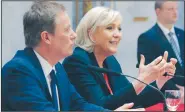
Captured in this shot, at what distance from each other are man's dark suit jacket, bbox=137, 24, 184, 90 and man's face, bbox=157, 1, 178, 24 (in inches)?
1.7

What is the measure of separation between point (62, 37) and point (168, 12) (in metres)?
0.47

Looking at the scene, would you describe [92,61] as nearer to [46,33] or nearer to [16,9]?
[46,33]

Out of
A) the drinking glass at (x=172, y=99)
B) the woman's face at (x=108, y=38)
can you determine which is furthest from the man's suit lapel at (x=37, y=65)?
the drinking glass at (x=172, y=99)

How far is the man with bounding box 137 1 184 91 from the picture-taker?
161 centimetres

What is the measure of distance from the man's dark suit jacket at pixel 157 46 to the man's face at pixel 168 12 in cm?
4

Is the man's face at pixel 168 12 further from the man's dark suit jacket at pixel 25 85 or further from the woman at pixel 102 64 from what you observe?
the man's dark suit jacket at pixel 25 85

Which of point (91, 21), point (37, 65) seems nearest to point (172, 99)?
point (91, 21)

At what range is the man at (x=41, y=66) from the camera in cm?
139

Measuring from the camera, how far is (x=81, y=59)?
5.05 ft

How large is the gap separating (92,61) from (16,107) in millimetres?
338

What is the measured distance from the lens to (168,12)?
5.41 feet

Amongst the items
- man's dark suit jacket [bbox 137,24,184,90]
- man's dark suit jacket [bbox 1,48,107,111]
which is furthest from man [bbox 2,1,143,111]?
man's dark suit jacket [bbox 137,24,184,90]

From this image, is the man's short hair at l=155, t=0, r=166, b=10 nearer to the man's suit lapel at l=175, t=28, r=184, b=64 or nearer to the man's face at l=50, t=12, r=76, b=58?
the man's suit lapel at l=175, t=28, r=184, b=64

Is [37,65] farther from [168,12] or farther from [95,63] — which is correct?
[168,12]
